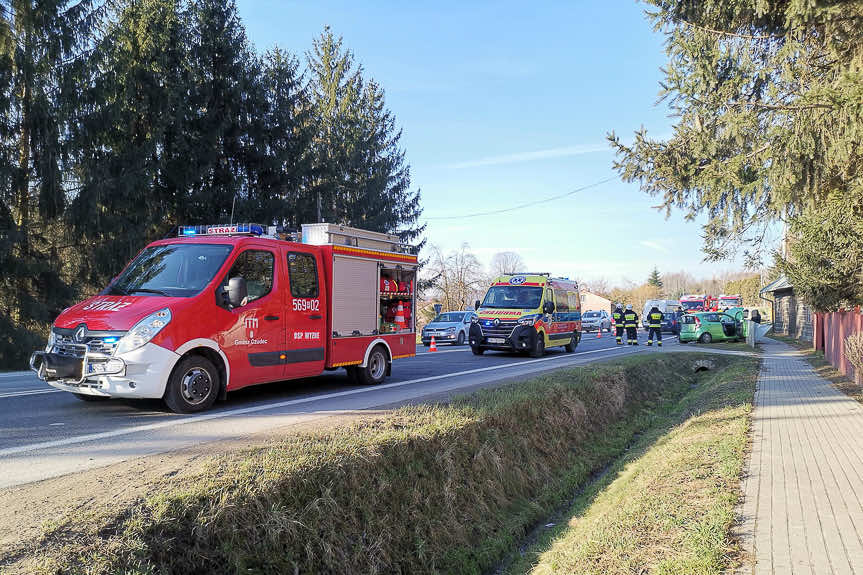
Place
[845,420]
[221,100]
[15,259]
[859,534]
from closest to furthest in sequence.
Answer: [859,534]
[845,420]
[15,259]
[221,100]

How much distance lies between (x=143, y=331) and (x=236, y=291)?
1.29 meters

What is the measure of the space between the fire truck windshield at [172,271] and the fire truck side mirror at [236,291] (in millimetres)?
338

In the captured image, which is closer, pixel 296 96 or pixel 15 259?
pixel 15 259

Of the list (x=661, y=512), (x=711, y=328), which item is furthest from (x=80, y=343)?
(x=711, y=328)

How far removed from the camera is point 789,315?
40.5m

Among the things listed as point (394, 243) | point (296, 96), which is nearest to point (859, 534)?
point (394, 243)

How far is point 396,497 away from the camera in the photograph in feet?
19.6

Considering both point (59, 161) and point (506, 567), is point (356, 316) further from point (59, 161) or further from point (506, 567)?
point (59, 161)

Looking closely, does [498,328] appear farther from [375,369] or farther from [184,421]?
→ [184,421]

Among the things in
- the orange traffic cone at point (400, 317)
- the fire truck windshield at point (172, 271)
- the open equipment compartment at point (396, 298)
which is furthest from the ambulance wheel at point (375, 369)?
the fire truck windshield at point (172, 271)

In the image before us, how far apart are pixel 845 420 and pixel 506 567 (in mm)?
6210

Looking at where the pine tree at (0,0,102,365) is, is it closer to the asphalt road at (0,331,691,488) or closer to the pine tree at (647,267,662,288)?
the asphalt road at (0,331,691,488)

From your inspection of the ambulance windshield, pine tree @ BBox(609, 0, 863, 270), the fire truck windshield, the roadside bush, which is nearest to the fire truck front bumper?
the fire truck windshield

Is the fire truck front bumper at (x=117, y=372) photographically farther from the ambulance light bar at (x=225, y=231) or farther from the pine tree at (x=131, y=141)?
the pine tree at (x=131, y=141)
